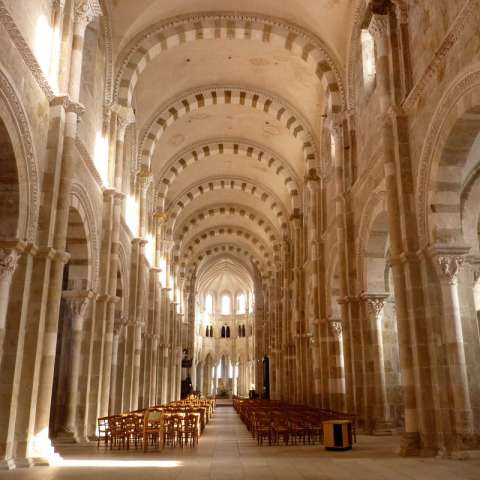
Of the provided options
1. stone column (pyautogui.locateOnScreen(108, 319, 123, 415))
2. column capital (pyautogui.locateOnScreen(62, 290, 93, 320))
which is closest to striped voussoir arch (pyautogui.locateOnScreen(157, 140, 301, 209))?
stone column (pyautogui.locateOnScreen(108, 319, 123, 415))

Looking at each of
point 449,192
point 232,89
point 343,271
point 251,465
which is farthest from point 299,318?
point 251,465

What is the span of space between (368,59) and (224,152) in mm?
15726

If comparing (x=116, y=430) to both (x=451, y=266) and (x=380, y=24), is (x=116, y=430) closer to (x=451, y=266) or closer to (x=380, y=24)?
(x=451, y=266)

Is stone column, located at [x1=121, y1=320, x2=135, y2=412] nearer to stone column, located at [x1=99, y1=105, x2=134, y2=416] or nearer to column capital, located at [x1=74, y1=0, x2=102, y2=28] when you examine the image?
stone column, located at [x1=99, y1=105, x2=134, y2=416]

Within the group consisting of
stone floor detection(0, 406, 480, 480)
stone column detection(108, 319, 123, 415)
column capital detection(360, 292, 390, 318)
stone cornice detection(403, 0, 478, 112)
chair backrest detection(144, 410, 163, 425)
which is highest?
stone cornice detection(403, 0, 478, 112)

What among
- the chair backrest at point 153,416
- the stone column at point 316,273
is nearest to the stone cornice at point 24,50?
the chair backrest at point 153,416

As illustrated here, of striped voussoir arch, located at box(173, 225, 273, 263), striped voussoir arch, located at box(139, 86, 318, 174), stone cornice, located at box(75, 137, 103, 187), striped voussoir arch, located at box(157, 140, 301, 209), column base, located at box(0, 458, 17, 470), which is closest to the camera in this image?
column base, located at box(0, 458, 17, 470)

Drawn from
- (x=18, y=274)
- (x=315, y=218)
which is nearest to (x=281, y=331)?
(x=315, y=218)

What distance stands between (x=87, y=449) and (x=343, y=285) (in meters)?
9.68

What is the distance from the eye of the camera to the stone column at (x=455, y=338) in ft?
34.0

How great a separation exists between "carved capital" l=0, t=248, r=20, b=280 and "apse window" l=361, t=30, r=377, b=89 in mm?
12373

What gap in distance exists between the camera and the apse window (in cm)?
1727

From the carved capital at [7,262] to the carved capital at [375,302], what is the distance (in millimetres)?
10885

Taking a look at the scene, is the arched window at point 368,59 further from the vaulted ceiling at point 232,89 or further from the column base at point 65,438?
the column base at point 65,438
